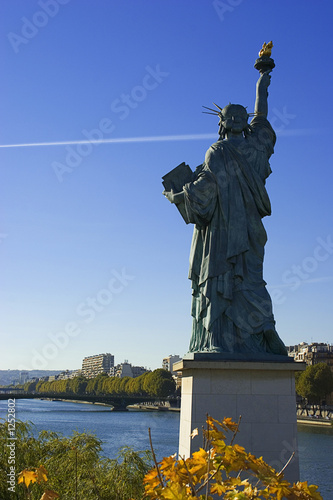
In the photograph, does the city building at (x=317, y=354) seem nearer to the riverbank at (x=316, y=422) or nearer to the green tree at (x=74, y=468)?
the riverbank at (x=316, y=422)

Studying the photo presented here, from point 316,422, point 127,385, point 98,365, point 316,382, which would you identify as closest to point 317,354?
point 316,382

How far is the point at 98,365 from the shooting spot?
175250 mm

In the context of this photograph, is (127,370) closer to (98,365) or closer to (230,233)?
(98,365)

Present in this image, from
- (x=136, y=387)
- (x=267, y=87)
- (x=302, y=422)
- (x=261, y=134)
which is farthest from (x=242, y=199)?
(x=136, y=387)

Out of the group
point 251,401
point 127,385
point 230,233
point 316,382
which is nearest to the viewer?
point 251,401

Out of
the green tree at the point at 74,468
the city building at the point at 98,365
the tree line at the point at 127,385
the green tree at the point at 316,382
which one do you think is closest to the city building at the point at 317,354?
the green tree at the point at 316,382

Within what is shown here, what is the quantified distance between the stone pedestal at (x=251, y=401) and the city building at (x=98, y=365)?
530ft

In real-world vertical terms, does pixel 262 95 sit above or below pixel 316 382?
above

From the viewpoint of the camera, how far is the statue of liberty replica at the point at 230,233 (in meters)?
8.02

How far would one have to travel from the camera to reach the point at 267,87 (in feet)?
31.2

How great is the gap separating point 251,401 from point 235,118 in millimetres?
4855

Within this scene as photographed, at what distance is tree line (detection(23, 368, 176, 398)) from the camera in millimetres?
75188

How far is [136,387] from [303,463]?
62035mm

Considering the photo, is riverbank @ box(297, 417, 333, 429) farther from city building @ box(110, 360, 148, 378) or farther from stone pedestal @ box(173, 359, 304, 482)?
city building @ box(110, 360, 148, 378)
